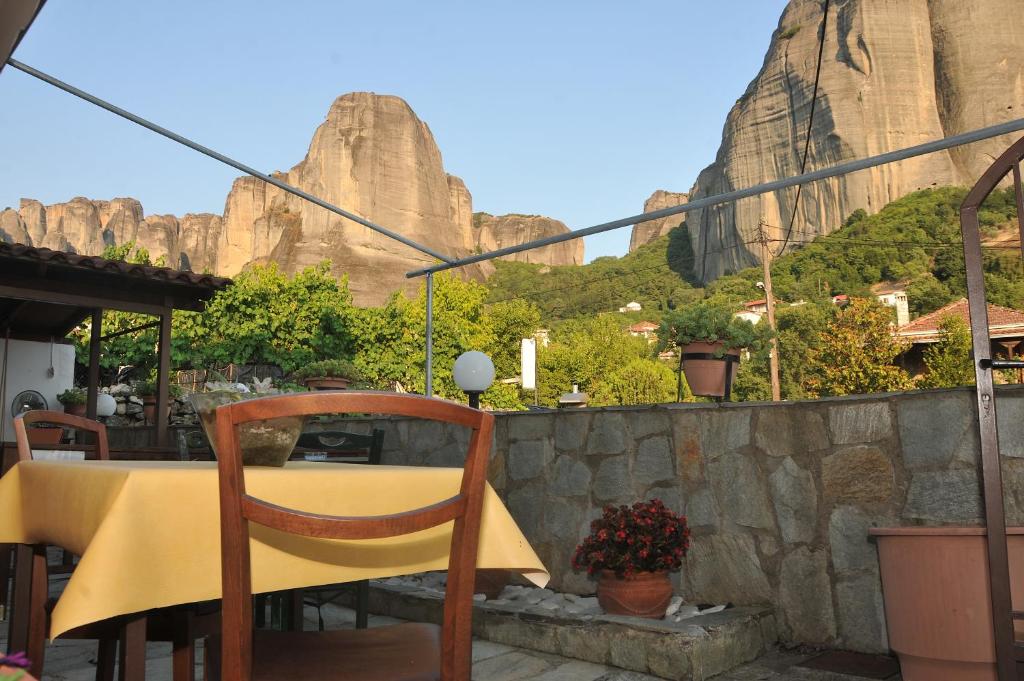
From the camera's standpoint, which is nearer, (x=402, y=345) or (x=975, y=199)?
(x=975, y=199)

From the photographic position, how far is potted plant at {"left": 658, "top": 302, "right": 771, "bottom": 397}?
3.71m

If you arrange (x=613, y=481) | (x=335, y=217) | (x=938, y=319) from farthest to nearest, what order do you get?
1. (x=335, y=217)
2. (x=938, y=319)
3. (x=613, y=481)

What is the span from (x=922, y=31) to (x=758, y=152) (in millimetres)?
12785

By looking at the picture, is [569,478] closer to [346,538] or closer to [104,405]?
[346,538]

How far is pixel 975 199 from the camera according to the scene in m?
1.98

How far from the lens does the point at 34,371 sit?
388 inches

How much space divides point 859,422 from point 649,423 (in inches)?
34.2

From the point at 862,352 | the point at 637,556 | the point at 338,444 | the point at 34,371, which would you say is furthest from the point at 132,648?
the point at 862,352

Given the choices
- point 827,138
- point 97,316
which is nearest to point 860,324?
point 97,316

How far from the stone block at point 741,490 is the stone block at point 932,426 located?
0.55 metres

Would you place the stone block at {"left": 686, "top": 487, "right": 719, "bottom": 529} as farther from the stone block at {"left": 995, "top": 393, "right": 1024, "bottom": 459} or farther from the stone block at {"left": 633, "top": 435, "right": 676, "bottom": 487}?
the stone block at {"left": 995, "top": 393, "right": 1024, "bottom": 459}

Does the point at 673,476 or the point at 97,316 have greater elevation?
the point at 97,316

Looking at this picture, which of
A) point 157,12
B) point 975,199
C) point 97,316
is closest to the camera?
point 975,199

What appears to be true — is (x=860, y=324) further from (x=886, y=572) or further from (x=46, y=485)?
(x=46, y=485)
